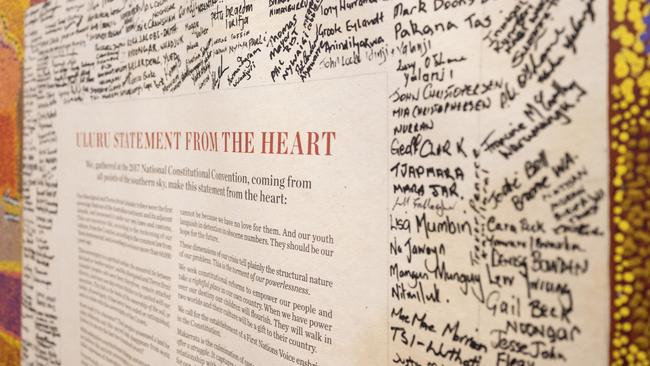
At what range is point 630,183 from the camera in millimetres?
519

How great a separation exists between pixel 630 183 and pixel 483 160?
0.14m

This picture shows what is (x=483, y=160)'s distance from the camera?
23.7 inches

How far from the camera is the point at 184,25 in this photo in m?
1.03

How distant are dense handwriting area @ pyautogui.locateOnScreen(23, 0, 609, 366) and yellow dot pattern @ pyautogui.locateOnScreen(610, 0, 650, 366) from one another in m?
0.01

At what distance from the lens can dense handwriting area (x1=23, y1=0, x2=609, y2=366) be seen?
1.77 ft

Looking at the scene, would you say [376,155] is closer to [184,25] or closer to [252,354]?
[252,354]

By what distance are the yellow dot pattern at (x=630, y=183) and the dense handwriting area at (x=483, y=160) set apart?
1 cm

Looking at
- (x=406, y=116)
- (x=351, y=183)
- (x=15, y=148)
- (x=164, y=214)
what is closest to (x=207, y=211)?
(x=164, y=214)

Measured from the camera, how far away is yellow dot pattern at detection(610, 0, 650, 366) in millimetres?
512

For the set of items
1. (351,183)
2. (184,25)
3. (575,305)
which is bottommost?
(575,305)

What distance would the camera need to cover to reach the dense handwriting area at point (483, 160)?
1.77 feet

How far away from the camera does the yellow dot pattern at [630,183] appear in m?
0.51

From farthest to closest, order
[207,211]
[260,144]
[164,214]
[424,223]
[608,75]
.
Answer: [164,214]
[207,211]
[260,144]
[424,223]
[608,75]

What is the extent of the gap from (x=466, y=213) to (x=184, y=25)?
67 cm
